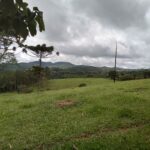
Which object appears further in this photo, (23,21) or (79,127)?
(79,127)

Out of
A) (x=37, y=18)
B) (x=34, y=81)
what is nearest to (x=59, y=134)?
(x=37, y=18)

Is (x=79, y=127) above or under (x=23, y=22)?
under

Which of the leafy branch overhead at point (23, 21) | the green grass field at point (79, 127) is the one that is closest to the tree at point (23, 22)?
the leafy branch overhead at point (23, 21)

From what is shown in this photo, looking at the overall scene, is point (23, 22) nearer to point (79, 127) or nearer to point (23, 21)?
point (23, 21)

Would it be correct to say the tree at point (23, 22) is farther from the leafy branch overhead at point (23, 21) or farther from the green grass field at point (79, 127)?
the green grass field at point (79, 127)

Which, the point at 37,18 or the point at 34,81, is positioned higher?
the point at 37,18

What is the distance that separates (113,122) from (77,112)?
344 cm

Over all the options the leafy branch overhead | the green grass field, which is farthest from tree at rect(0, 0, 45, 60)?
the green grass field

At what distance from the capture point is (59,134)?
39.5 ft

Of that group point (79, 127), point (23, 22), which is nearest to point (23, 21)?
point (23, 22)

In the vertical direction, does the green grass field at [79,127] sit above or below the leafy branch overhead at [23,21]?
below

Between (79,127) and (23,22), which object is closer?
(23,22)

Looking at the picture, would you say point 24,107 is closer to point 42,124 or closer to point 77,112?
point 77,112

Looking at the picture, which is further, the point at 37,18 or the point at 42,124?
the point at 42,124
